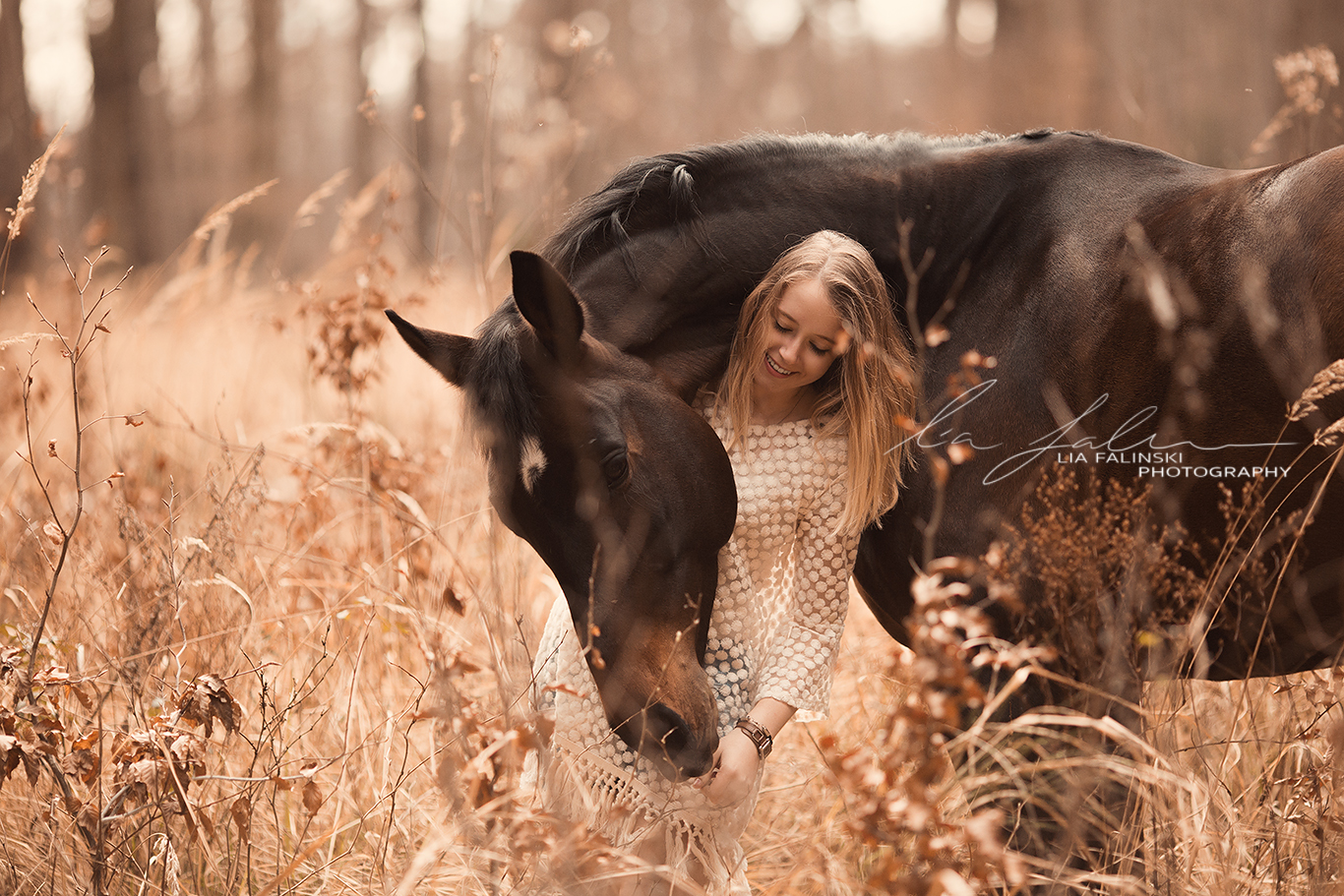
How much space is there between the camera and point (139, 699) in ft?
5.83

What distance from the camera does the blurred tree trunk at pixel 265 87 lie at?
9164 mm

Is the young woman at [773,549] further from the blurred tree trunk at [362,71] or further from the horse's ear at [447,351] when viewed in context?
the blurred tree trunk at [362,71]

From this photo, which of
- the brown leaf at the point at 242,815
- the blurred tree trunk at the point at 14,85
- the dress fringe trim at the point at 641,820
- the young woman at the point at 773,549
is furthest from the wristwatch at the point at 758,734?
the blurred tree trunk at the point at 14,85

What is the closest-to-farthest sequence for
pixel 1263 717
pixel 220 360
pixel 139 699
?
1. pixel 139 699
2. pixel 1263 717
3. pixel 220 360

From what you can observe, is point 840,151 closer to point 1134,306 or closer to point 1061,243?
point 1061,243

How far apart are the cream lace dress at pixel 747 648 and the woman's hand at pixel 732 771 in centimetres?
5

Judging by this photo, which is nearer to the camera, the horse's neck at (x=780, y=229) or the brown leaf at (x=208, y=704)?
the brown leaf at (x=208, y=704)

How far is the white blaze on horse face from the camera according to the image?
65.4 inches

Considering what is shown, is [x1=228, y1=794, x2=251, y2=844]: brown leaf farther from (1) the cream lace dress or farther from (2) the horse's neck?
(2) the horse's neck

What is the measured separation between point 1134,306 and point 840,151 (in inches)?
31.6

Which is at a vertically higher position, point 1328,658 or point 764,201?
point 764,201

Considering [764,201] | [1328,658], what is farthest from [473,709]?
[1328,658]

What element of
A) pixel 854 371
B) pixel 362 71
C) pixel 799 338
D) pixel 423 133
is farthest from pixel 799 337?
pixel 362 71

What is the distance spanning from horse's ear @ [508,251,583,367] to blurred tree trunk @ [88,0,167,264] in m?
7.01
